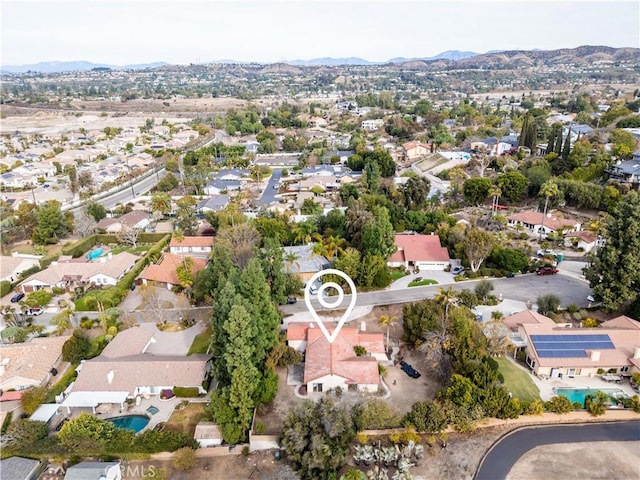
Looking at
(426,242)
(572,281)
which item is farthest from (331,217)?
(572,281)

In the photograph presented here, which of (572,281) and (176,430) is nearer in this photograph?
(176,430)

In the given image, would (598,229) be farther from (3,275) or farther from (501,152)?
(3,275)

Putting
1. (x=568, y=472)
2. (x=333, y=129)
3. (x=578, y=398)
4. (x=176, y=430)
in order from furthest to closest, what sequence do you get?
(x=333, y=129) → (x=578, y=398) → (x=176, y=430) → (x=568, y=472)

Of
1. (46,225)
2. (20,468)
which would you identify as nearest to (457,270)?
Result: (20,468)

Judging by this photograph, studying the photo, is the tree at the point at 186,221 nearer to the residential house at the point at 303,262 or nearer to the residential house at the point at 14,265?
the residential house at the point at 303,262

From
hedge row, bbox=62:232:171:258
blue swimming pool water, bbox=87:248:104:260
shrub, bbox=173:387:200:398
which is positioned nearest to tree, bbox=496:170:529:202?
hedge row, bbox=62:232:171:258
